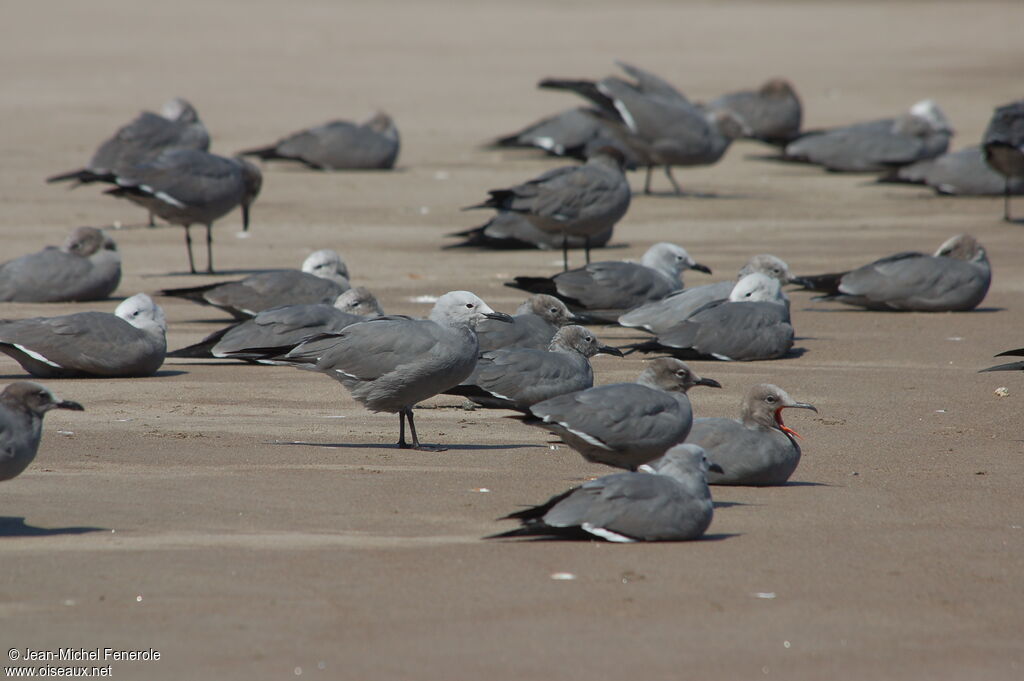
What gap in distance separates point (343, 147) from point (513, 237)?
562 centimetres

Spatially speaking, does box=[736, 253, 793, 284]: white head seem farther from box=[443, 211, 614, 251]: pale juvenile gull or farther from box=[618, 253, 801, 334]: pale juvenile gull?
box=[443, 211, 614, 251]: pale juvenile gull

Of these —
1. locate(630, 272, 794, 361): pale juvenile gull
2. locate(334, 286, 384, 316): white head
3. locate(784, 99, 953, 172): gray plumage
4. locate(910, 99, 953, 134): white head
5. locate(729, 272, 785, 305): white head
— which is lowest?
locate(630, 272, 794, 361): pale juvenile gull

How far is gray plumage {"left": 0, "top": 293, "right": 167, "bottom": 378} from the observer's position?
28.6ft

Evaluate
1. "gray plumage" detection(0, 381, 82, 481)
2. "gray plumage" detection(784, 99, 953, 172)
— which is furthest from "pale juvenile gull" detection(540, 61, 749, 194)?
"gray plumage" detection(0, 381, 82, 481)

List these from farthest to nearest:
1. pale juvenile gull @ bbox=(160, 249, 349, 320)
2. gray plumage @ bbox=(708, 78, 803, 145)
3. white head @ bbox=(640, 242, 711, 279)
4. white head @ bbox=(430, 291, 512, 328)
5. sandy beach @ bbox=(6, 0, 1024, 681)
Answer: gray plumage @ bbox=(708, 78, 803, 145) < white head @ bbox=(640, 242, 711, 279) < pale juvenile gull @ bbox=(160, 249, 349, 320) < white head @ bbox=(430, 291, 512, 328) < sandy beach @ bbox=(6, 0, 1024, 681)

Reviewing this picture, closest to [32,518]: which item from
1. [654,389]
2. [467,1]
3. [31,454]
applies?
[31,454]

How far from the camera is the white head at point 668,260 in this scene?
11.7 m

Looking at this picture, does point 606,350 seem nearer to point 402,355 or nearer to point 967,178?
point 402,355

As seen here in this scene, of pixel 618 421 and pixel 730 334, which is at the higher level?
pixel 618 421

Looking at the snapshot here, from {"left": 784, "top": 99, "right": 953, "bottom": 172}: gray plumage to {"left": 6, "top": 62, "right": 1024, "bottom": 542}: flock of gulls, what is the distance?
1.63 ft

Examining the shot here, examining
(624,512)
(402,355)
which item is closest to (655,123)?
(402,355)

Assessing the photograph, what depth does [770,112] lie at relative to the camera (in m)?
22.2

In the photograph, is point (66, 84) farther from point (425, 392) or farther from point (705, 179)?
point (425, 392)

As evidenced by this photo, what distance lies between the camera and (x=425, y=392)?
7.38 metres
